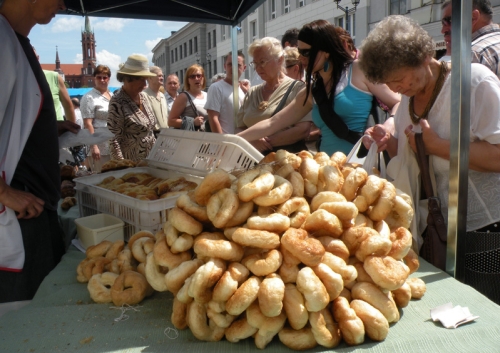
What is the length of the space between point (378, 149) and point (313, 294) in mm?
1033

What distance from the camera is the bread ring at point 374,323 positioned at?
3.34ft

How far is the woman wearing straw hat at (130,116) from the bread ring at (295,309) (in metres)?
3.09

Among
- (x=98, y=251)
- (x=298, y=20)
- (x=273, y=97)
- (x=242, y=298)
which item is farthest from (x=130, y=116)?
(x=298, y=20)

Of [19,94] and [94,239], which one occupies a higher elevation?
[19,94]

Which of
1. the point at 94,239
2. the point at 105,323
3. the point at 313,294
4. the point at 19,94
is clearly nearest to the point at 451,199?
the point at 313,294

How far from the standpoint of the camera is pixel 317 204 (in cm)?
123

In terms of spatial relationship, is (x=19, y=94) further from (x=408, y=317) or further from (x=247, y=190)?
(x=408, y=317)

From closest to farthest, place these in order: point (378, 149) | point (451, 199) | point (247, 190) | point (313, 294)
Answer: point (313, 294) < point (247, 190) < point (451, 199) < point (378, 149)

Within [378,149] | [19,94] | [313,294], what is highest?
[19,94]

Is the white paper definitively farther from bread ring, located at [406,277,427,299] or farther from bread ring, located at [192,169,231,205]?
bread ring, located at [192,169,231,205]

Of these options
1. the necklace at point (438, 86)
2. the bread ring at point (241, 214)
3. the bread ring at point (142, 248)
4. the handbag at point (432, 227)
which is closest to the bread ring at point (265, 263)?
the bread ring at point (241, 214)

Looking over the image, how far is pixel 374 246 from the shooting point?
1.09 meters

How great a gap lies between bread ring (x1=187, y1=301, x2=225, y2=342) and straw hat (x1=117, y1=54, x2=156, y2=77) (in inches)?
121

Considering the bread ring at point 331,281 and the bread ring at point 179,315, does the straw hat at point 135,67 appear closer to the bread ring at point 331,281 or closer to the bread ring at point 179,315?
the bread ring at point 179,315
